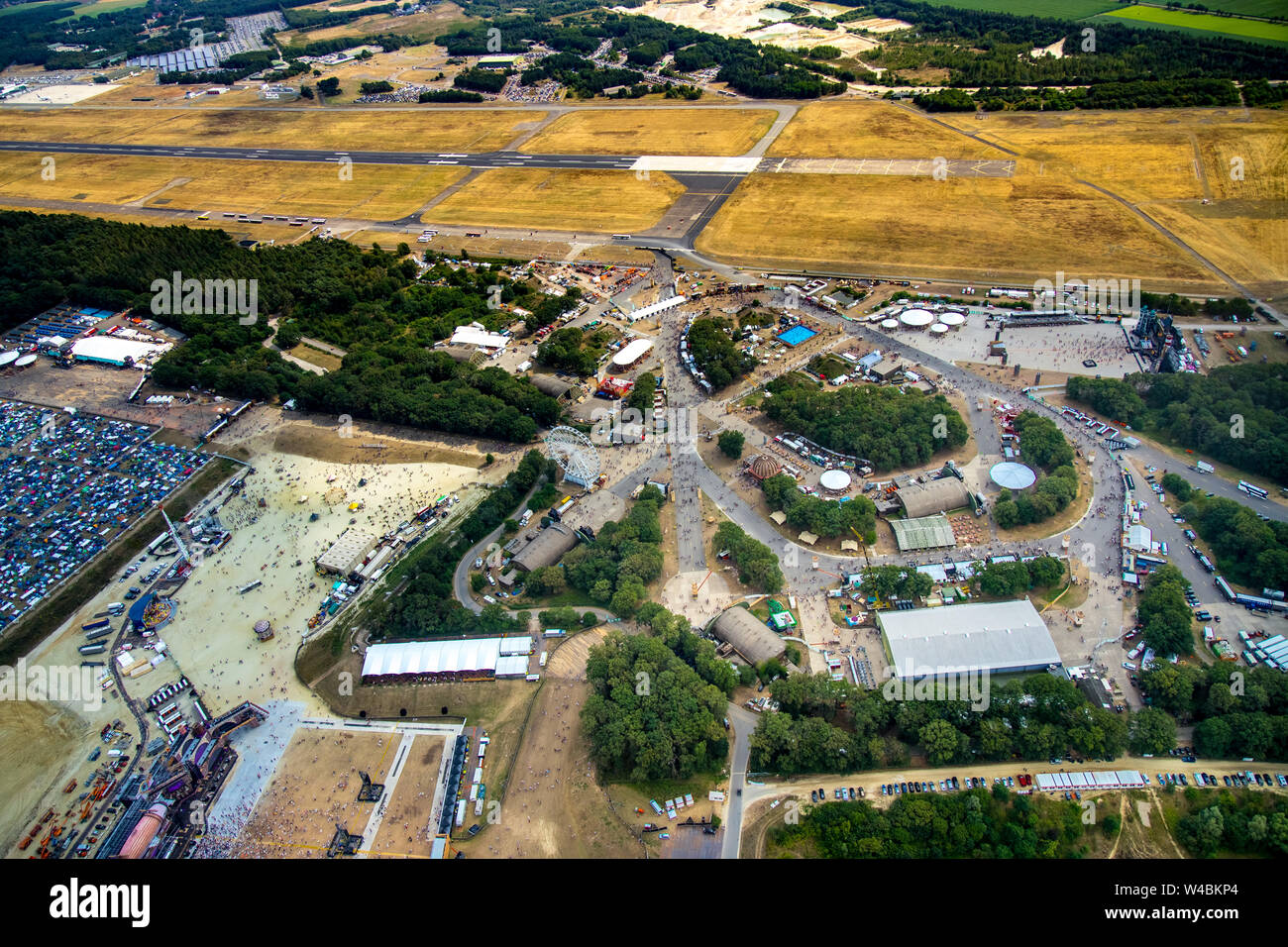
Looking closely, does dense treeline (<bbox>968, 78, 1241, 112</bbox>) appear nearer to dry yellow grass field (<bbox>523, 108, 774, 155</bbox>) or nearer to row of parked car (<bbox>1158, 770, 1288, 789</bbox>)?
dry yellow grass field (<bbox>523, 108, 774, 155</bbox>)

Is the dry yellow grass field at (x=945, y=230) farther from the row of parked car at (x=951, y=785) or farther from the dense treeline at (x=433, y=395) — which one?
the row of parked car at (x=951, y=785)

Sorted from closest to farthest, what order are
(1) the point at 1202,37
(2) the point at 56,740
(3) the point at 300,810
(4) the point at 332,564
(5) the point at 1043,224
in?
(3) the point at 300,810, (2) the point at 56,740, (4) the point at 332,564, (5) the point at 1043,224, (1) the point at 1202,37

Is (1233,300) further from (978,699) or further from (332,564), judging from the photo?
(332,564)

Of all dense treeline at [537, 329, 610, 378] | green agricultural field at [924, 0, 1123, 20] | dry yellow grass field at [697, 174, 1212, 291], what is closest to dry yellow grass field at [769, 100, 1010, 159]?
dry yellow grass field at [697, 174, 1212, 291]

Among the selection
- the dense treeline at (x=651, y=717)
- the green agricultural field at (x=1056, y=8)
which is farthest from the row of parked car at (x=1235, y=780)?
the green agricultural field at (x=1056, y=8)

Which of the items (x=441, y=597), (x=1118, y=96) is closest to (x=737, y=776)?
(x=441, y=597)
